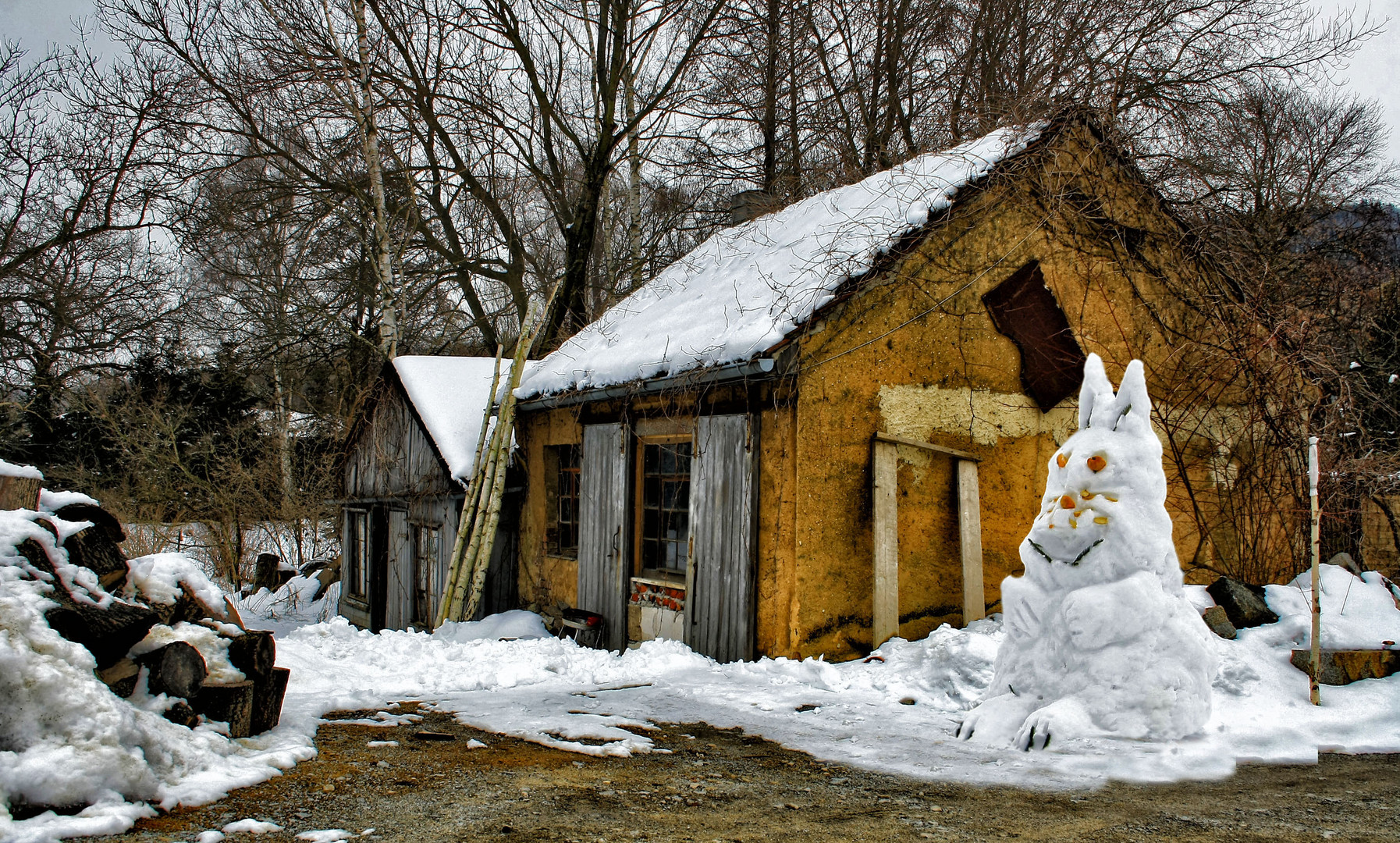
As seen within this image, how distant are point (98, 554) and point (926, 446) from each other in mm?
5748

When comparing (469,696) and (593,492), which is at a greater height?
(593,492)

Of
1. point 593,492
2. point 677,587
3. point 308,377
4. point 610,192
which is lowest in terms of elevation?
point 677,587

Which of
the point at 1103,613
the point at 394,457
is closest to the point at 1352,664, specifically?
the point at 1103,613

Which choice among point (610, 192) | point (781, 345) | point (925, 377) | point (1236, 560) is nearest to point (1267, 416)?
point (1236, 560)

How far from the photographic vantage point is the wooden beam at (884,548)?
22.0 feet

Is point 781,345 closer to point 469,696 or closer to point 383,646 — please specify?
point 469,696

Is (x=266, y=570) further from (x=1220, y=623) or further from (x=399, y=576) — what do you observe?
(x=1220, y=623)

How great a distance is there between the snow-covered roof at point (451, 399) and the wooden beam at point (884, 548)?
5456mm

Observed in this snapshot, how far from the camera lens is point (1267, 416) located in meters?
7.33

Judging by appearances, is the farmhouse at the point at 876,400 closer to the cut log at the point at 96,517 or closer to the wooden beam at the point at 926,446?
the wooden beam at the point at 926,446

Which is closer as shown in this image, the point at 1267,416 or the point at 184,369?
the point at 1267,416

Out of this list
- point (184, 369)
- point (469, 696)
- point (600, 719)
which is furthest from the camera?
point (184, 369)

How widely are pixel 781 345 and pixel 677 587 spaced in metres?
2.62

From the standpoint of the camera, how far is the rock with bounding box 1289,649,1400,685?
17.2 ft
